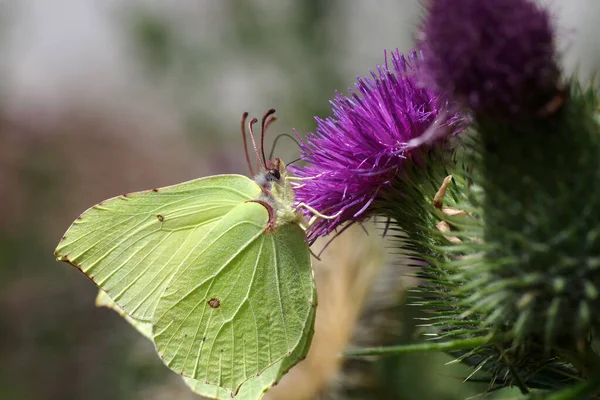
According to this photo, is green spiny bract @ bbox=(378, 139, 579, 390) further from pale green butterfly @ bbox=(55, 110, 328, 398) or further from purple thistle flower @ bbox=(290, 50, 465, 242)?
pale green butterfly @ bbox=(55, 110, 328, 398)

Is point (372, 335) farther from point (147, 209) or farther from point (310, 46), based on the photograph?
point (310, 46)

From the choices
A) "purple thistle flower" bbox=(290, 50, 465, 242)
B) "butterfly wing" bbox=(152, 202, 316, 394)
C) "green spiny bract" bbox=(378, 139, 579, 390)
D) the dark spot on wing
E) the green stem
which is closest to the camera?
the green stem

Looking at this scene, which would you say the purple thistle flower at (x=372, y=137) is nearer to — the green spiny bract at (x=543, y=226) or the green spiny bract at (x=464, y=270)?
the green spiny bract at (x=464, y=270)

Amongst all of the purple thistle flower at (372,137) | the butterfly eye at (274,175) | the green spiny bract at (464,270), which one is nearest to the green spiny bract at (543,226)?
the green spiny bract at (464,270)

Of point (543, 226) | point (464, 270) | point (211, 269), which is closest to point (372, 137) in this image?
point (464, 270)

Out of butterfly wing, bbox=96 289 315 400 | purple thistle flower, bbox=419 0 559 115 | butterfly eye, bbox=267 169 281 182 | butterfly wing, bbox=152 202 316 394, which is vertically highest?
butterfly eye, bbox=267 169 281 182

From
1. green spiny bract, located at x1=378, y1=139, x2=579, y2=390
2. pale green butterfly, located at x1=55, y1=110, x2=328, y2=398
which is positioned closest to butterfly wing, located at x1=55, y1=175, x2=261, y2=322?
pale green butterfly, located at x1=55, y1=110, x2=328, y2=398
